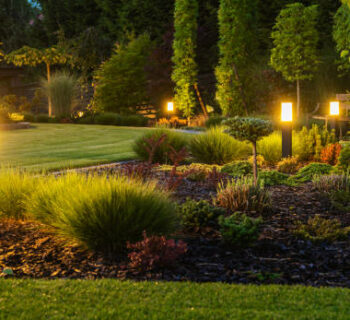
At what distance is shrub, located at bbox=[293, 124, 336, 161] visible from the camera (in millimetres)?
8359

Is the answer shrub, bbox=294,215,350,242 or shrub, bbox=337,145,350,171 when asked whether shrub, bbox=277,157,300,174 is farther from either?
shrub, bbox=294,215,350,242

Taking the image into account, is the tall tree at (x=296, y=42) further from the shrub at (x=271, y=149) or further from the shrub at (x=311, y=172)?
the shrub at (x=311, y=172)

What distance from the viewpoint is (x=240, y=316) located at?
2.69 metres

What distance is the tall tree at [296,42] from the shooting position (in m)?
16.3

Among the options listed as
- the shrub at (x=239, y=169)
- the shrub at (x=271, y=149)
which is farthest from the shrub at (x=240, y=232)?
the shrub at (x=271, y=149)

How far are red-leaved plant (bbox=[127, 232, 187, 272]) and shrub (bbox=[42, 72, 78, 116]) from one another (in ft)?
56.2

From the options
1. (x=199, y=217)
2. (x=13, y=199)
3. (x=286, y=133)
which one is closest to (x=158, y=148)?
(x=286, y=133)

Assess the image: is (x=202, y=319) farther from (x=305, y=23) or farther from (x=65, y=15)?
(x=65, y=15)

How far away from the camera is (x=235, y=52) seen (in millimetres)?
17578

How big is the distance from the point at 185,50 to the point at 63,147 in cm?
987

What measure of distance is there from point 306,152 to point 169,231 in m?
5.16

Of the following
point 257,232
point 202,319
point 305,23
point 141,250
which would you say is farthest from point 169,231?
point 305,23

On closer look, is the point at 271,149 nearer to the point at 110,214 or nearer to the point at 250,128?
Answer: the point at 250,128

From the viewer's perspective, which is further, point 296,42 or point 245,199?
point 296,42
